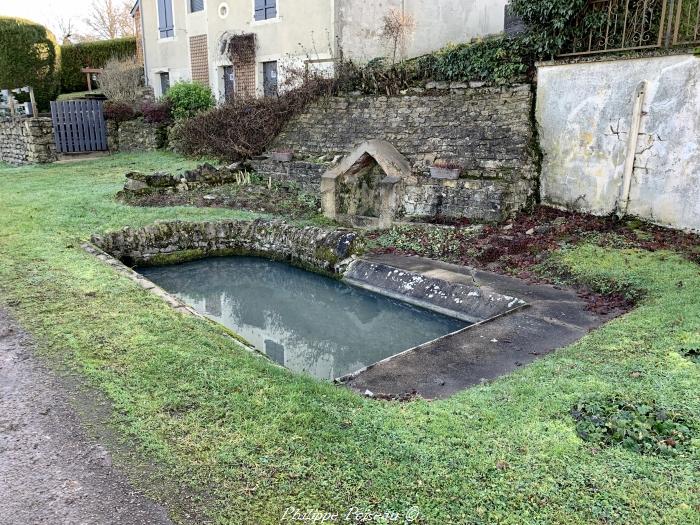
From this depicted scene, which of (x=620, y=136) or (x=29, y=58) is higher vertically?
(x=29, y=58)

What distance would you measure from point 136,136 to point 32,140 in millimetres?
3799

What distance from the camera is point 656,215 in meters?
10.1

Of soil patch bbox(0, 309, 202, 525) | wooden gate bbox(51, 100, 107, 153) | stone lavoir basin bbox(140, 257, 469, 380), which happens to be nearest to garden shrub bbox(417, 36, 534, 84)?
stone lavoir basin bbox(140, 257, 469, 380)

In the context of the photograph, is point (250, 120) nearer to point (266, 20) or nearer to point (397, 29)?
point (266, 20)

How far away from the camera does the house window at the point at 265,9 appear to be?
63.3ft

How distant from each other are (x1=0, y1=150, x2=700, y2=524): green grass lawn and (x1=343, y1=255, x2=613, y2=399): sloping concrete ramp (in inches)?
15.1

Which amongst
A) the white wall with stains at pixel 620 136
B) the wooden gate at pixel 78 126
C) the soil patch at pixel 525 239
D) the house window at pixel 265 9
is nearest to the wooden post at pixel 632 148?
the white wall with stains at pixel 620 136

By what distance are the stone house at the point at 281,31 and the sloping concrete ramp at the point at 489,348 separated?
1223 cm

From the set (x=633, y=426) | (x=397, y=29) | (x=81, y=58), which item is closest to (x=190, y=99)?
(x=397, y=29)

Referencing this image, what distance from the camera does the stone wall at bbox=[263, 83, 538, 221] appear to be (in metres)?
11.5

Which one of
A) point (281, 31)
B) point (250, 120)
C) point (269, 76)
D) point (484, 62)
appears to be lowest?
point (250, 120)

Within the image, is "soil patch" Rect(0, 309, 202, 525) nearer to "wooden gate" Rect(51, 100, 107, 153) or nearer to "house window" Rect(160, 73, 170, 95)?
"wooden gate" Rect(51, 100, 107, 153)

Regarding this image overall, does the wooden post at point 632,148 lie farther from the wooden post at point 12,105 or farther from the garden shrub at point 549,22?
the wooden post at point 12,105

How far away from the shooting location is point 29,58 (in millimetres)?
23281
